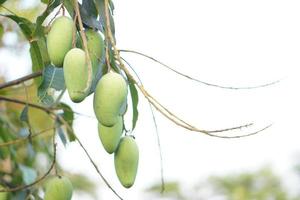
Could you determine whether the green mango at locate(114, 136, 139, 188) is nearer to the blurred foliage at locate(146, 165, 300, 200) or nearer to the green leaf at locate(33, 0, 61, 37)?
the green leaf at locate(33, 0, 61, 37)

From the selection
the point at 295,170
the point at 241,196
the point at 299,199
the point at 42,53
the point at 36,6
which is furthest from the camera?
the point at 295,170

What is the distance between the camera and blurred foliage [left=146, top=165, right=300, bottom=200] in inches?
269

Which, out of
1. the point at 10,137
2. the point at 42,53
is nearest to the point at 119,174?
the point at 42,53

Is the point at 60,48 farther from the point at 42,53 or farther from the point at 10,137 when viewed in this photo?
the point at 10,137

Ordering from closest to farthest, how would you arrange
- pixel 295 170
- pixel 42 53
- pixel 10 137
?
pixel 42 53
pixel 10 137
pixel 295 170

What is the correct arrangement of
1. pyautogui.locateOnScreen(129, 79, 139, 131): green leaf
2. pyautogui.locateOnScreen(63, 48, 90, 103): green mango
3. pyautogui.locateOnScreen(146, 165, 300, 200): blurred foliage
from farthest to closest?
pyautogui.locateOnScreen(146, 165, 300, 200): blurred foliage
pyautogui.locateOnScreen(129, 79, 139, 131): green leaf
pyautogui.locateOnScreen(63, 48, 90, 103): green mango

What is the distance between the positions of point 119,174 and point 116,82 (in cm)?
12

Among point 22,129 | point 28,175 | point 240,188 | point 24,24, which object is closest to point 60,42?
point 24,24

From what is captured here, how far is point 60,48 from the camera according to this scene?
73 cm

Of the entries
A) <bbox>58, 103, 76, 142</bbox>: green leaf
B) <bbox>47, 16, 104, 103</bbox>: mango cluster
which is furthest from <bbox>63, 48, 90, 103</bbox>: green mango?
<bbox>58, 103, 76, 142</bbox>: green leaf

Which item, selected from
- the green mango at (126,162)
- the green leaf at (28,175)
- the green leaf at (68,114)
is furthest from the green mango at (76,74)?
the green leaf at (28,175)

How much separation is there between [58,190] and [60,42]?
0.20 metres

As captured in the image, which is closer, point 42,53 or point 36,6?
point 42,53

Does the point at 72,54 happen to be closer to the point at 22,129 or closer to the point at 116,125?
the point at 116,125
